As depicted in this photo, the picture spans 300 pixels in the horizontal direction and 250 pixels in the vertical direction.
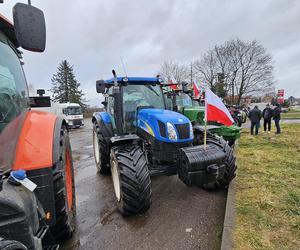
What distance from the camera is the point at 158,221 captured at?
12.1ft

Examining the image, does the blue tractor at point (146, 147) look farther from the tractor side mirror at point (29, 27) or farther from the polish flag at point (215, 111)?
the tractor side mirror at point (29, 27)

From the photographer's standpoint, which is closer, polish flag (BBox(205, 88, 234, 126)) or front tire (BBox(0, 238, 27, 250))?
front tire (BBox(0, 238, 27, 250))

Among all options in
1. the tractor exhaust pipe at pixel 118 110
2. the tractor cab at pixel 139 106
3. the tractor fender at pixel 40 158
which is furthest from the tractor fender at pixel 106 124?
the tractor fender at pixel 40 158

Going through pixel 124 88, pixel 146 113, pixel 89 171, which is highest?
pixel 124 88

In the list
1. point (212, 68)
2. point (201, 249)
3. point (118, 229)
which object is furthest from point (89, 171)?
point (212, 68)

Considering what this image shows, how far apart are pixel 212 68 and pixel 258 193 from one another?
3804 centimetres

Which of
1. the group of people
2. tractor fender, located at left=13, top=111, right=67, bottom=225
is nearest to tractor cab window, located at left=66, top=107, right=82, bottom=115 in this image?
the group of people

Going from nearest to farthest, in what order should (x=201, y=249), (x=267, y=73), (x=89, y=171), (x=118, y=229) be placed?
(x=201, y=249), (x=118, y=229), (x=89, y=171), (x=267, y=73)

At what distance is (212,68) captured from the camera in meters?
39.9

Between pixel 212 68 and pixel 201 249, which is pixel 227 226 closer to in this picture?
pixel 201 249

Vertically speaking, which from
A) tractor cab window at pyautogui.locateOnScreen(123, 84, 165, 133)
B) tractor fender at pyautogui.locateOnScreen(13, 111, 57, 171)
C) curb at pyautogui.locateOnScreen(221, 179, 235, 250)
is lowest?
curb at pyautogui.locateOnScreen(221, 179, 235, 250)

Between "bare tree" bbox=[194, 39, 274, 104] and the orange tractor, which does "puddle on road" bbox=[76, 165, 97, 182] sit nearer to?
the orange tractor

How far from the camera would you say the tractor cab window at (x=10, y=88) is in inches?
82.2

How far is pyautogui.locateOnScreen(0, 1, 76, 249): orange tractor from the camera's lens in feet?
4.72
